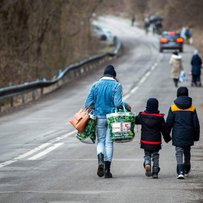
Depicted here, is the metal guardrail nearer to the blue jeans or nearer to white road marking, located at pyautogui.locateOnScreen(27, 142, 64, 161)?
white road marking, located at pyautogui.locateOnScreen(27, 142, 64, 161)

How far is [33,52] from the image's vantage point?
3928 centimetres

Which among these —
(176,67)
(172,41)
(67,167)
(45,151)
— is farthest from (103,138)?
(172,41)

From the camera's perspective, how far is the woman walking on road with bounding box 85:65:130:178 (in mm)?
11414

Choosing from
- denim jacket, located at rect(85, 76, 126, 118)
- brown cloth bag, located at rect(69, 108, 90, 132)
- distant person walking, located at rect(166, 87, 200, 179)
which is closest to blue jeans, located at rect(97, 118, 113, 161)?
denim jacket, located at rect(85, 76, 126, 118)

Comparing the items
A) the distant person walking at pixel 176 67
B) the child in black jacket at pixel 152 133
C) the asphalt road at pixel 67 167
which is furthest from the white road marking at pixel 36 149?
the distant person walking at pixel 176 67

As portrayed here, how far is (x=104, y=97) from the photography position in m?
11.5

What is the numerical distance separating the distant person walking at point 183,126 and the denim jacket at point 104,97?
813 millimetres

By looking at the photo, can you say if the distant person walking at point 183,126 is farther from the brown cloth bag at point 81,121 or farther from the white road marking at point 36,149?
the white road marking at point 36,149

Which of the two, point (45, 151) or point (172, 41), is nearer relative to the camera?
point (45, 151)

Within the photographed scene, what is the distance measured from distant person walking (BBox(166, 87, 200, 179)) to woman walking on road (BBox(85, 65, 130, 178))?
2.59 feet

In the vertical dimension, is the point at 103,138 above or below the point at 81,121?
below

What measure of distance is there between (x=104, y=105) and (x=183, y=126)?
1.22m

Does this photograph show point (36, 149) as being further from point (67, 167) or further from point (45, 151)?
point (67, 167)

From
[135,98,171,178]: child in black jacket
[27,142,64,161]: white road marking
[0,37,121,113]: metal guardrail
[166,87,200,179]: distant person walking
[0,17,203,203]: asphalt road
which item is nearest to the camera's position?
[0,17,203,203]: asphalt road
